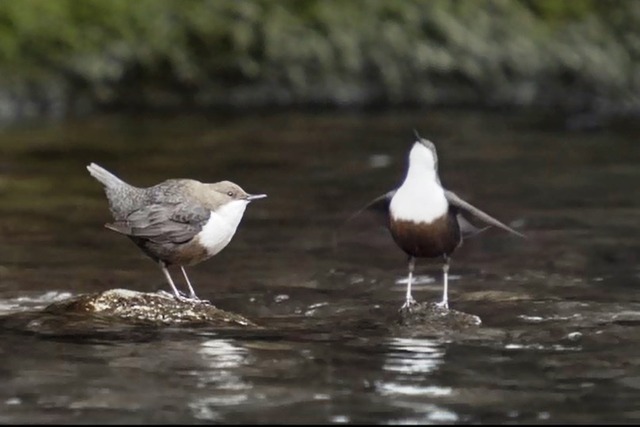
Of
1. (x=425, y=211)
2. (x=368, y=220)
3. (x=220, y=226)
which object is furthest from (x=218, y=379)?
(x=368, y=220)

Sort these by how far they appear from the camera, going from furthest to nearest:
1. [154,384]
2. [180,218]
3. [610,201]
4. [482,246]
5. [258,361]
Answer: [610,201]
[482,246]
[180,218]
[258,361]
[154,384]

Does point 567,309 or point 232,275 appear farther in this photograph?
point 232,275

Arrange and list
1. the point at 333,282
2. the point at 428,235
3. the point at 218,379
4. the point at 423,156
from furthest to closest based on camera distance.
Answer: the point at 333,282 < the point at 428,235 < the point at 423,156 < the point at 218,379

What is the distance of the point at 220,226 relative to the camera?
19.0 feet

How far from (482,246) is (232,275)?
1636 mm

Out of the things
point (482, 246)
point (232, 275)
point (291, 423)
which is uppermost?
point (482, 246)

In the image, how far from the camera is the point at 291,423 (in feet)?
14.1

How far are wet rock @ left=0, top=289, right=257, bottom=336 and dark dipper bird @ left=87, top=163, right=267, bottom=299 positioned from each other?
0.09 metres

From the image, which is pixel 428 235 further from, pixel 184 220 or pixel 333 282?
pixel 333 282

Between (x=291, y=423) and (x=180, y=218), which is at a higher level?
(x=180, y=218)

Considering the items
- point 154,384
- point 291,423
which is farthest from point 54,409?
point 291,423

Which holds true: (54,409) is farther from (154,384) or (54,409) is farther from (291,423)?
(291,423)

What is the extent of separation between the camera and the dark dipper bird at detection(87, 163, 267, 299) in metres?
5.81

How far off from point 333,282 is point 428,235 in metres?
1.54
